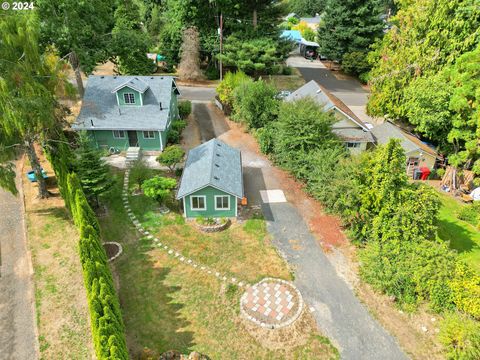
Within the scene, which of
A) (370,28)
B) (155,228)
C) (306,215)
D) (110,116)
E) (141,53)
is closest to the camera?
(155,228)

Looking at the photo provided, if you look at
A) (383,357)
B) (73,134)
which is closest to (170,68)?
(73,134)

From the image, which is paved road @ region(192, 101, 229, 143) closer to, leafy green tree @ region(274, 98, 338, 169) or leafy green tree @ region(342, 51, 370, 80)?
leafy green tree @ region(274, 98, 338, 169)

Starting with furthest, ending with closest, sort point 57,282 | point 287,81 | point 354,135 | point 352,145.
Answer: point 287,81 < point 352,145 < point 354,135 < point 57,282

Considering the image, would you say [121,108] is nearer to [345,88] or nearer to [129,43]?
[129,43]

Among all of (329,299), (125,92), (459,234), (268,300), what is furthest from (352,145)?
(125,92)

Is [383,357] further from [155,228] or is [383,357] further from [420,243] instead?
[155,228]

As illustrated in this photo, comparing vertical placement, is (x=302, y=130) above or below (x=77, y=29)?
below
